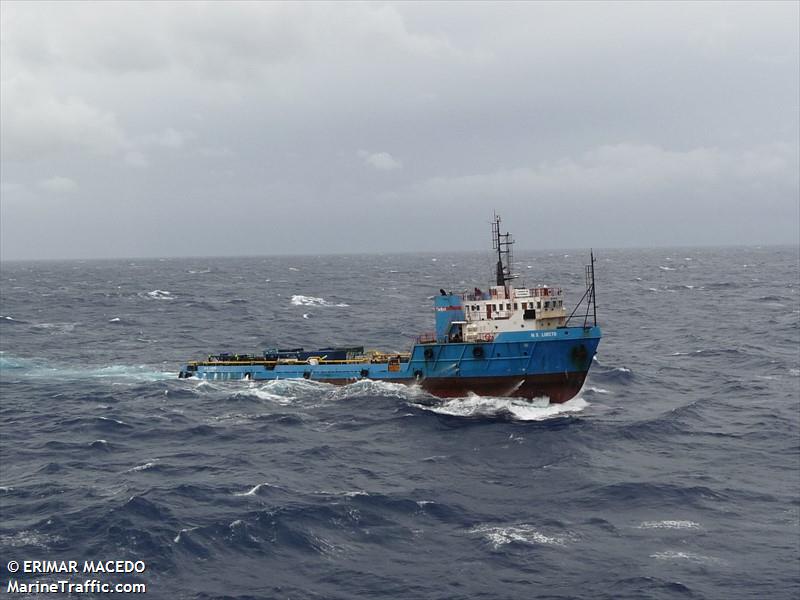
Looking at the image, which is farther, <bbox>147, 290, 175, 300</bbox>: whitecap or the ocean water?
<bbox>147, 290, 175, 300</bbox>: whitecap

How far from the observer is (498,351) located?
170 feet

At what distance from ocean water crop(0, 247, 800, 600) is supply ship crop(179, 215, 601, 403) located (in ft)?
4.66

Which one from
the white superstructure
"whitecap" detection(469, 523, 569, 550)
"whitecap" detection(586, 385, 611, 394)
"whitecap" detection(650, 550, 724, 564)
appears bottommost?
"whitecap" detection(650, 550, 724, 564)

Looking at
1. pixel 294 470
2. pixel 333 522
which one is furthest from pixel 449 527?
pixel 294 470

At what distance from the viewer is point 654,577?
85.4ft

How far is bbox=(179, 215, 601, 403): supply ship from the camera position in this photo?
50.9 m

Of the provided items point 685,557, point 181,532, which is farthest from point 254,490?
point 685,557

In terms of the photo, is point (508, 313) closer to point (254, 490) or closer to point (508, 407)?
point (508, 407)

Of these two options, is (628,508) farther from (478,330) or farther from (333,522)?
(478,330)

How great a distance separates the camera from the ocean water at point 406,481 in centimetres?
2656

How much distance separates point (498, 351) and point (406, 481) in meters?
17.6

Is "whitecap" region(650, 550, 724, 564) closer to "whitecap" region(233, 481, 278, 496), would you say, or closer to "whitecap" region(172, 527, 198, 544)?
"whitecap" region(233, 481, 278, 496)

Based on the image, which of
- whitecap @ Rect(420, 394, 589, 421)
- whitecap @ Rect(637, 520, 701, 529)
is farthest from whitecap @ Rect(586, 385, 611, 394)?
whitecap @ Rect(637, 520, 701, 529)

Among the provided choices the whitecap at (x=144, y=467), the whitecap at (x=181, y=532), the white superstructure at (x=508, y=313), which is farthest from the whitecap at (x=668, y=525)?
the whitecap at (x=144, y=467)
